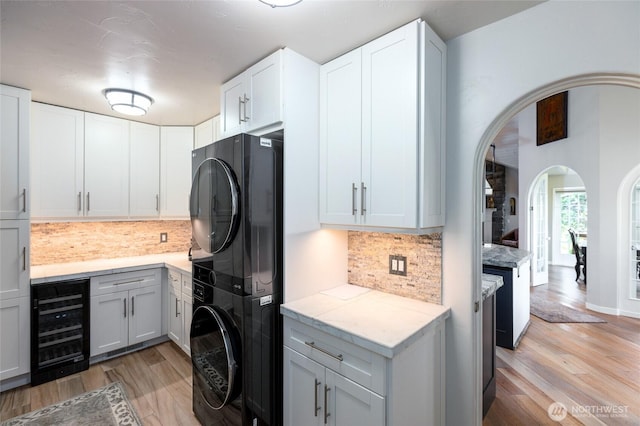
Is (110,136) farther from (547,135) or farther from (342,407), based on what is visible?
(547,135)

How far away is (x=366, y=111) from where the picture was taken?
178 cm

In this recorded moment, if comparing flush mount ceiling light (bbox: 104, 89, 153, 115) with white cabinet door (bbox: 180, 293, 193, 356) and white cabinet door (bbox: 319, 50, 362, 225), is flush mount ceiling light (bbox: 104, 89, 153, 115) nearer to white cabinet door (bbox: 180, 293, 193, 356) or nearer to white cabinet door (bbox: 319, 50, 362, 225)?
white cabinet door (bbox: 319, 50, 362, 225)

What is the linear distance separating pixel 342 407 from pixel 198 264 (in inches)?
53.2

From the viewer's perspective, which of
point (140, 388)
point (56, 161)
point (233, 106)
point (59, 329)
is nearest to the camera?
point (233, 106)

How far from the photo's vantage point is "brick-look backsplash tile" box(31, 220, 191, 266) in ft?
10.3

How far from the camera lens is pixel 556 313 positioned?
4262mm

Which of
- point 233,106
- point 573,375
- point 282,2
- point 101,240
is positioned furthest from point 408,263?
point 101,240

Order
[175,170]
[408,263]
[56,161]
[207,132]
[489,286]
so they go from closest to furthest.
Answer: [408,263], [489,286], [56,161], [207,132], [175,170]

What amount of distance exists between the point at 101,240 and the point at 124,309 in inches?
38.1

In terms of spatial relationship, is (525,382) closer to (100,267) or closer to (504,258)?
(504,258)

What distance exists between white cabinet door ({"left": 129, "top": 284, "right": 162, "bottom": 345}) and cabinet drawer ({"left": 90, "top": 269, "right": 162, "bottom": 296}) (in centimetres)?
6

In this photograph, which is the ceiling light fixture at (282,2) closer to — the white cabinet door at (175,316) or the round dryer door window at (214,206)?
the round dryer door window at (214,206)

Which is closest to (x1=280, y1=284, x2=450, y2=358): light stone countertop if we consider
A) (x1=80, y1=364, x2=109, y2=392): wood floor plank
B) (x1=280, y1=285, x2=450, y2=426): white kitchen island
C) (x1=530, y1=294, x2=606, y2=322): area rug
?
(x1=280, y1=285, x2=450, y2=426): white kitchen island

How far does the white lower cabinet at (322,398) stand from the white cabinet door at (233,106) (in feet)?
5.36
